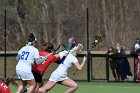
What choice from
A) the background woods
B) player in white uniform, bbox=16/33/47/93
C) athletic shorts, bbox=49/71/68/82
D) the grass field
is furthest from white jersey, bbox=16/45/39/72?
the background woods

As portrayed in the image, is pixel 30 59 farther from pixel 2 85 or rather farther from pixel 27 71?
pixel 2 85

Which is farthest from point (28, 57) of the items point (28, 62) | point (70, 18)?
point (70, 18)

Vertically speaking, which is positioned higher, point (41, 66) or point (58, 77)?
point (41, 66)

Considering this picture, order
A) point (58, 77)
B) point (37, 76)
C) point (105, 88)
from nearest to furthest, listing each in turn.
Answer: point (37, 76)
point (58, 77)
point (105, 88)

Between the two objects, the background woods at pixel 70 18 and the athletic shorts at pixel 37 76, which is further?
the background woods at pixel 70 18

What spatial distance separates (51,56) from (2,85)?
295cm

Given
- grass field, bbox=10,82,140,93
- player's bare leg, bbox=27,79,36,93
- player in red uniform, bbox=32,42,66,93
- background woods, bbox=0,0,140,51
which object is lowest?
grass field, bbox=10,82,140,93

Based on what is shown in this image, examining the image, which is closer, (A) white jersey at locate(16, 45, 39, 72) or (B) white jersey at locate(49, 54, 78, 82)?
(A) white jersey at locate(16, 45, 39, 72)

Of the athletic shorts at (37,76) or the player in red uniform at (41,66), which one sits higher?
the player in red uniform at (41,66)

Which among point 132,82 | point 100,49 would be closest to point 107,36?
point 100,49

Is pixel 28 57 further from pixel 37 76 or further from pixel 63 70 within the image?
pixel 63 70

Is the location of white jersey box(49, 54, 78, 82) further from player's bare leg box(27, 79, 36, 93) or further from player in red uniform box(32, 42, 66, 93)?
player's bare leg box(27, 79, 36, 93)

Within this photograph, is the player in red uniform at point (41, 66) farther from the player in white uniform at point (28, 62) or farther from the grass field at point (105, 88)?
the grass field at point (105, 88)

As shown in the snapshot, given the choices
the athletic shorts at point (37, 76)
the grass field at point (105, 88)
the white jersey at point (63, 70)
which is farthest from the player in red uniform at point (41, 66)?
the grass field at point (105, 88)
